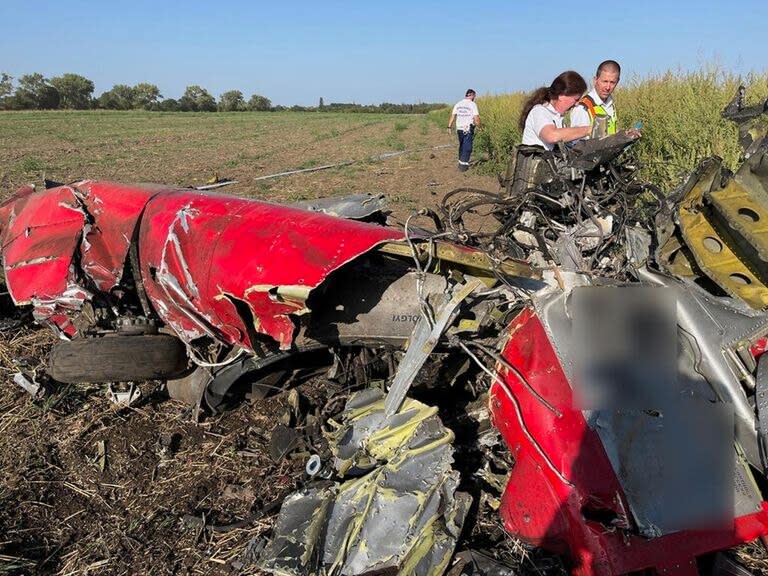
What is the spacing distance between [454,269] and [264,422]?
1558 mm

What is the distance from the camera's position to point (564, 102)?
443 centimetres

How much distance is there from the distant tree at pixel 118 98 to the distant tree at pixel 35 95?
627 cm

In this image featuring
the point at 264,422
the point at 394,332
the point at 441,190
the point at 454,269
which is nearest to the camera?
the point at 454,269

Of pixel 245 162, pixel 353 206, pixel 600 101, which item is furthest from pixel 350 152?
pixel 353 206

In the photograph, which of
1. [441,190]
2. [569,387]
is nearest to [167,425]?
[569,387]

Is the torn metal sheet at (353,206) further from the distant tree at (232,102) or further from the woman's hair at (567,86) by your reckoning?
the distant tree at (232,102)

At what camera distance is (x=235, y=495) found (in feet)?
8.86

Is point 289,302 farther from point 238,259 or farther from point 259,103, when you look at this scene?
point 259,103

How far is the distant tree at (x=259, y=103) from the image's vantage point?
78.0 meters

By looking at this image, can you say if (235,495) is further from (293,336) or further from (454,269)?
(454,269)

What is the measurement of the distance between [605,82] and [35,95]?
68.0 meters

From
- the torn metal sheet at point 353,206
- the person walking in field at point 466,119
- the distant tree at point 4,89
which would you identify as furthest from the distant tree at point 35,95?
the torn metal sheet at point 353,206

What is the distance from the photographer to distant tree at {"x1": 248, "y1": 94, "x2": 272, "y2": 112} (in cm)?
7800

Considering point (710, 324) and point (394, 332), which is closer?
point (710, 324)
